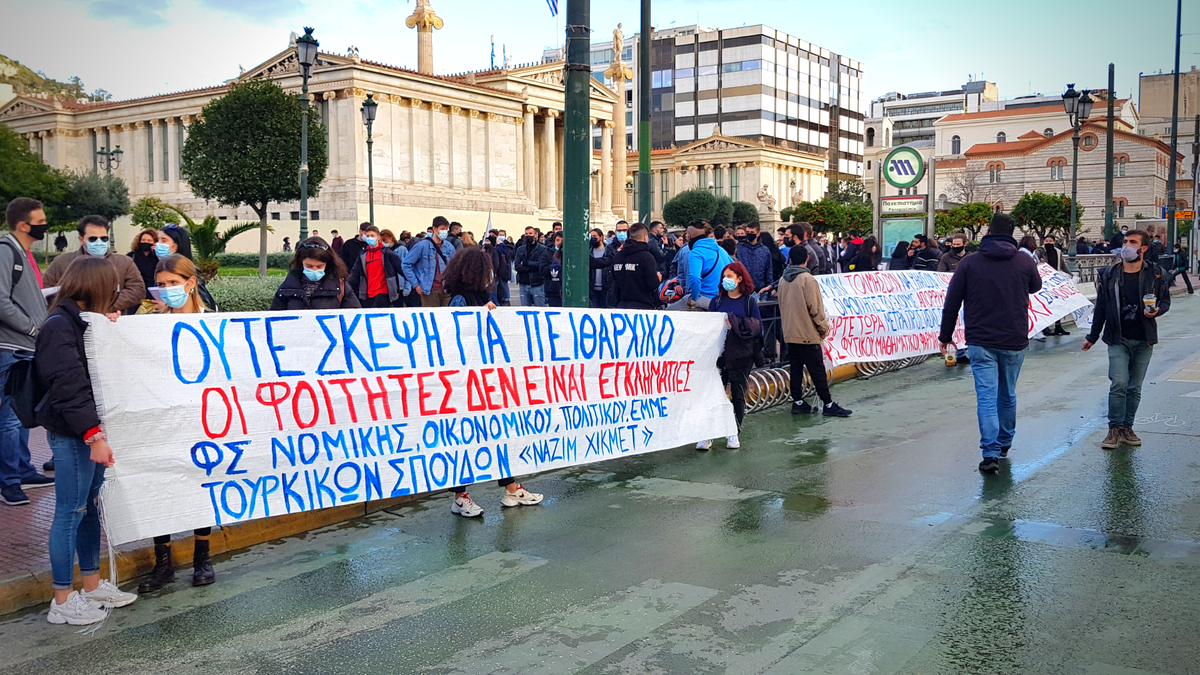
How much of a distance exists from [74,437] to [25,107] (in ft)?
245

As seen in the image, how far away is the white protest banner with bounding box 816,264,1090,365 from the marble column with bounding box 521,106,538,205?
50.9 meters

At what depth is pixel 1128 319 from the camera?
8.64 m

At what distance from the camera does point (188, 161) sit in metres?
39.3

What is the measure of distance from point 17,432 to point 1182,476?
8.77m

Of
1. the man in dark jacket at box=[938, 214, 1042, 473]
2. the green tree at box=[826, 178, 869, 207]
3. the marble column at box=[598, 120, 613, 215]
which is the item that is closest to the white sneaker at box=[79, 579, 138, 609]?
the man in dark jacket at box=[938, 214, 1042, 473]

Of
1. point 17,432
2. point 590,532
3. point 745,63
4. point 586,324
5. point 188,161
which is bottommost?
point 590,532

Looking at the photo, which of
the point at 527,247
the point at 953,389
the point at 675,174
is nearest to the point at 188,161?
the point at 527,247

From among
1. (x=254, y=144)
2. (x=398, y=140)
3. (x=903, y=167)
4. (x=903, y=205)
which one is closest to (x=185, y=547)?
(x=903, y=167)

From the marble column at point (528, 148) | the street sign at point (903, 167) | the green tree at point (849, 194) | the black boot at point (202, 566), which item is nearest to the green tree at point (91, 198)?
the marble column at point (528, 148)

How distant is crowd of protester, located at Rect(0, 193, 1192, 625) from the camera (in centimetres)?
508

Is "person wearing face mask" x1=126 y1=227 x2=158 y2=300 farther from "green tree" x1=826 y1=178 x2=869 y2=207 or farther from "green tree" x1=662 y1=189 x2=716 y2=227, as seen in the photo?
"green tree" x1=826 y1=178 x2=869 y2=207

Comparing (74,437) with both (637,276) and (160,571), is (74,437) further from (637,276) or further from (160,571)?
(637,276)

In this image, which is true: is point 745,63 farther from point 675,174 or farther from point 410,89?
point 410,89

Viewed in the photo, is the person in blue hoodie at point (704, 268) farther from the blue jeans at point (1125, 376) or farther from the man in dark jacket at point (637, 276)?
the blue jeans at point (1125, 376)
